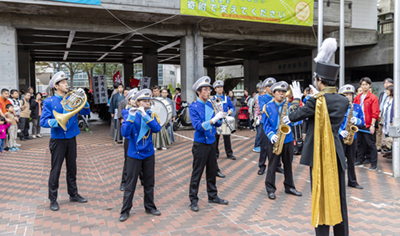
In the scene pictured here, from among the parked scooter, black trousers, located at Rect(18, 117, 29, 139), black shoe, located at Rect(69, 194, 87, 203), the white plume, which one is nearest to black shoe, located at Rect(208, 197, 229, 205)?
black shoe, located at Rect(69, 194, 87, 203)

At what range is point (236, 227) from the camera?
4172 millimetres

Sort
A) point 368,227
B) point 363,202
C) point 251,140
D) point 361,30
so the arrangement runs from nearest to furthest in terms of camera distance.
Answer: point 368,227 → point 363,202 → point 251,140 → point 361,30

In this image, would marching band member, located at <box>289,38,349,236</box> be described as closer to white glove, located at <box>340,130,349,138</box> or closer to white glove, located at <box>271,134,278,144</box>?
white glove, located at <box>271,134,278,144</box>

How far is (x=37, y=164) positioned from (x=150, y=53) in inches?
646

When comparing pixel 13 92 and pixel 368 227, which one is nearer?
pixel 368 227

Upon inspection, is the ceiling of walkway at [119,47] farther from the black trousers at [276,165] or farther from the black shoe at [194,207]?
the black shoe at [194,207]

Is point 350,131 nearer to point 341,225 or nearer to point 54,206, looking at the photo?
point 341,225

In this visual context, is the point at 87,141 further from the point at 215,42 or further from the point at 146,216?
the point at 215,42

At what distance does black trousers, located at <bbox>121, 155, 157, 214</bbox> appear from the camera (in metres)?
4.46

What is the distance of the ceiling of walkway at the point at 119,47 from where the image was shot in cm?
1836

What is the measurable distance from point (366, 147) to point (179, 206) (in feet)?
17.6

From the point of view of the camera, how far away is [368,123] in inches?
302

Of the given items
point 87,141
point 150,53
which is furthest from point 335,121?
point 150,53

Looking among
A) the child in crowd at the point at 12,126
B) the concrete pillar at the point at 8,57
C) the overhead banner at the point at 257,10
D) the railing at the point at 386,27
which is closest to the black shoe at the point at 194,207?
the child in crowd at the point at 12,126
